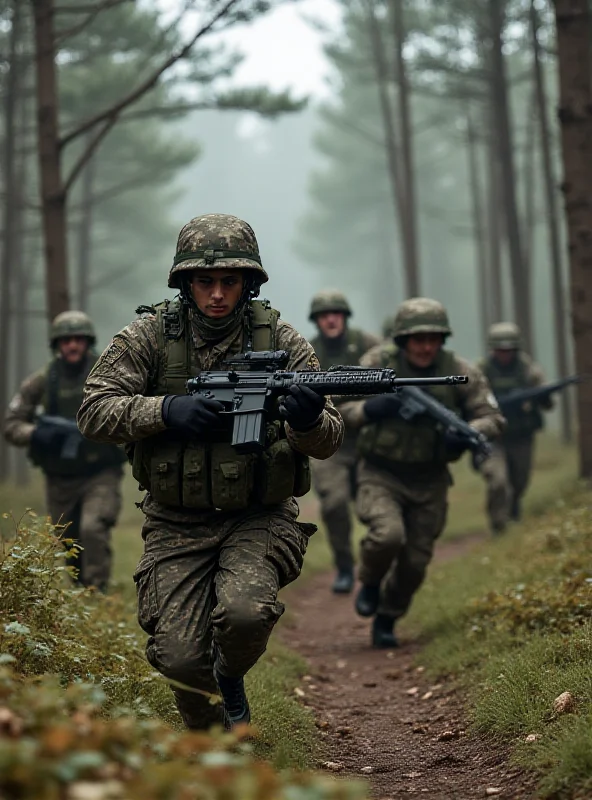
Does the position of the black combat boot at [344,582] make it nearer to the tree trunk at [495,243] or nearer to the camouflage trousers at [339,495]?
the camouflage trousers at [339,495]

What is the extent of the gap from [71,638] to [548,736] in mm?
2452

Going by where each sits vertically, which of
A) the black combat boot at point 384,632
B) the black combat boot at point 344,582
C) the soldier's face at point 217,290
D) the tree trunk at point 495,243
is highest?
the tree trunk at point 495,243

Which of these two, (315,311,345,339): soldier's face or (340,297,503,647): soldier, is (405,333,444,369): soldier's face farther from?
(315,311,345,339): soldier's face

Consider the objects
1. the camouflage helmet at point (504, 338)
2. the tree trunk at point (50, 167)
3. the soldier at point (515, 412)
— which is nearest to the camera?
the tree trunk at point (50, 167)

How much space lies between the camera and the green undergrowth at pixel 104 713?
2668 mm

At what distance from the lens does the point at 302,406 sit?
482 cm

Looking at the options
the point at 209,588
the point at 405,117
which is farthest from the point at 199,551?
the point at 405,117

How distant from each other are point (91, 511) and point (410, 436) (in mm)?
2756

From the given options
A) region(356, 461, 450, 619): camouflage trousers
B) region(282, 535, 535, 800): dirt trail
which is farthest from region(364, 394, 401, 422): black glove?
region(282, 535, 535, 800): dirt trail

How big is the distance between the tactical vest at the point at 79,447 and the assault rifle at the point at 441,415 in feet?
8.29

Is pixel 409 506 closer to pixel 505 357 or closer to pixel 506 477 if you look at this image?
pixel 506 477

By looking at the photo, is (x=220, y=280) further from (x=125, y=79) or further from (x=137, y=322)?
(x=125, y=79)

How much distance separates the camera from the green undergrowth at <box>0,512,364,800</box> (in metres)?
2.67

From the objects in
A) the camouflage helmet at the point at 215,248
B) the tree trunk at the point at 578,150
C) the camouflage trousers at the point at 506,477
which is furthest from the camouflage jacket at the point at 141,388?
the camouflage trousers at the point at 506,477
